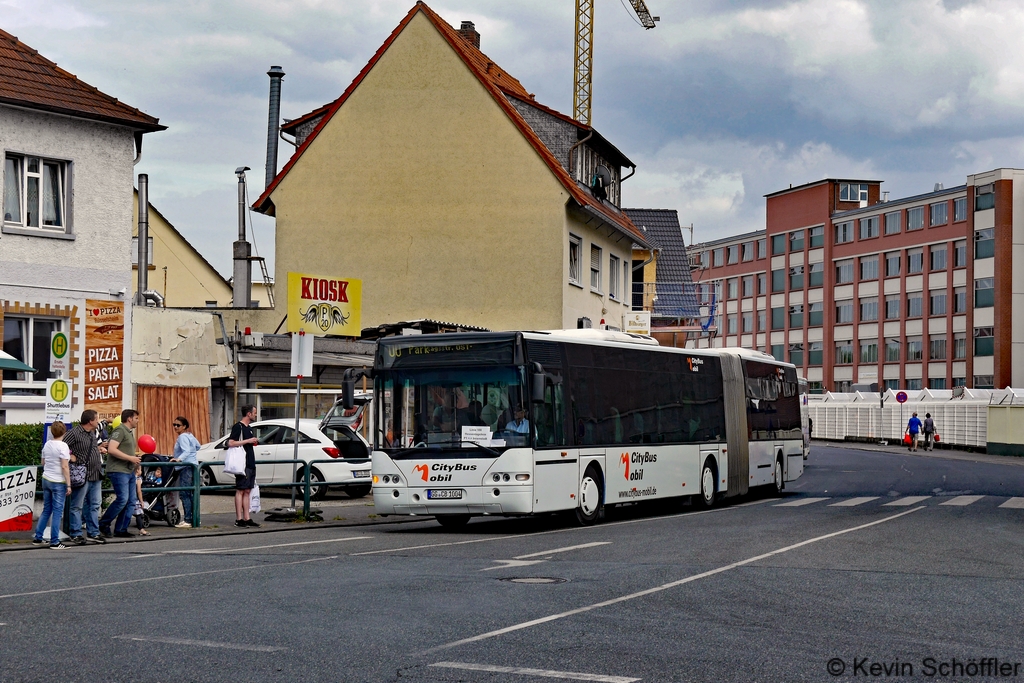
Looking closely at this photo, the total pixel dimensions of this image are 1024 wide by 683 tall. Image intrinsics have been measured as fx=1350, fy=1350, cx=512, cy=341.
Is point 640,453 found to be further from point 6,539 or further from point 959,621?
point 959,621

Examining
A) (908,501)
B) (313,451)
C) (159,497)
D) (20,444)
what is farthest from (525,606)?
(908,501)

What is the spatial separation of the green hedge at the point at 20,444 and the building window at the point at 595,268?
2089 cm

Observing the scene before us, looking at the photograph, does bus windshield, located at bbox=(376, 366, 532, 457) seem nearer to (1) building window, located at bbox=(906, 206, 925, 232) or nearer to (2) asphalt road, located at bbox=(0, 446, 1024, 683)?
(2) asphalt road, located at bbox=(0, 446, 1024, 683)

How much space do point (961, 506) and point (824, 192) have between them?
3272 inches

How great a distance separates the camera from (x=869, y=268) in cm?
10144

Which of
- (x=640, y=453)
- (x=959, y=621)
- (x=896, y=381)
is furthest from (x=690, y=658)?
(x=896, y=381)

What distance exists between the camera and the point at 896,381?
325 ft

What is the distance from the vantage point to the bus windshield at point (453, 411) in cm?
1895

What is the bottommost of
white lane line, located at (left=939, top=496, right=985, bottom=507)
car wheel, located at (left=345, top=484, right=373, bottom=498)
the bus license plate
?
white lane line, located at (left=939, top=496, right=985, bottom=507)

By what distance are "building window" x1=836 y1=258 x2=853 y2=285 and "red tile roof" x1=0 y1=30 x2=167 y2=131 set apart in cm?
8271

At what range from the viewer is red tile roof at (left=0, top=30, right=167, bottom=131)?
1022 inches

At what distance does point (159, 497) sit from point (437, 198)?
1960 centimetres

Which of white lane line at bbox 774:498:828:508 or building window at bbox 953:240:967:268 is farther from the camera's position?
building window at bbox 953:240:967:268

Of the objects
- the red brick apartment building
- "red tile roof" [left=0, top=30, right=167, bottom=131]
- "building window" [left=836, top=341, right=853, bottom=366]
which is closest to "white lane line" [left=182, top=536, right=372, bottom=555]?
"red tile roof" [left=0, top=30, right=167, bottom=131]
